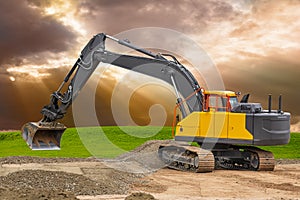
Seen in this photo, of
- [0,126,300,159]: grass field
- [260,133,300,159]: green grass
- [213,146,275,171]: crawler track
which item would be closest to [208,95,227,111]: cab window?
[213,146,275,171]: crawler track

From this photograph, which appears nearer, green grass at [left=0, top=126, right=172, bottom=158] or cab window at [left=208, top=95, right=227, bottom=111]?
cab window at [left=208, top=95, right=227, bottom=111]

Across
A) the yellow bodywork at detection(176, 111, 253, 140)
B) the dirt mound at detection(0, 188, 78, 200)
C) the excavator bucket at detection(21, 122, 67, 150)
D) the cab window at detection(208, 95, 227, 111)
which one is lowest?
the dirt mound at detection(0, 188, 78, 200)

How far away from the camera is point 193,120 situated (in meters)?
13.8

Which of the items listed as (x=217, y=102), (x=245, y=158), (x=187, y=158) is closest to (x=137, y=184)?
(x=187, y=158)

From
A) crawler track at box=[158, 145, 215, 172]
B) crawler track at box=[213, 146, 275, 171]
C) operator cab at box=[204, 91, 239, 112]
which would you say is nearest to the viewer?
crawler track at box=[158, 145, 215, 172]

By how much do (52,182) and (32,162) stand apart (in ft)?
14.0

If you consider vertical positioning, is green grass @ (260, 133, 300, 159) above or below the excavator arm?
below

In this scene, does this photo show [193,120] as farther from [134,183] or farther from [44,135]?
[44,135]

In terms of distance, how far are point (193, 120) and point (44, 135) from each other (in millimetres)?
4735

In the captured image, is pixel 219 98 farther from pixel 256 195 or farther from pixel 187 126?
pixel 256 195

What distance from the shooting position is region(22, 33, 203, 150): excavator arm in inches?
557

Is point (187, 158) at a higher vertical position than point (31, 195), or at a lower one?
higher

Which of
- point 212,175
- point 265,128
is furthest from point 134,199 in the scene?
point 265,128

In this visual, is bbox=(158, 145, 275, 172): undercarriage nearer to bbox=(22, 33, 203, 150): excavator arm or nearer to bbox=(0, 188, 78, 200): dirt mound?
bbox=(22, 33, 203, 150): excavator arm
